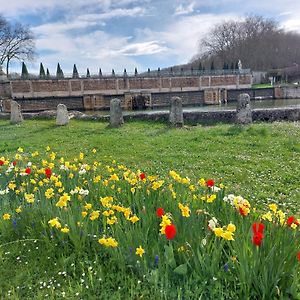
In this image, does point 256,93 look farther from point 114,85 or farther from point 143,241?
point 143,241

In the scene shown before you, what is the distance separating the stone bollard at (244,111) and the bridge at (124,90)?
76.3 ft

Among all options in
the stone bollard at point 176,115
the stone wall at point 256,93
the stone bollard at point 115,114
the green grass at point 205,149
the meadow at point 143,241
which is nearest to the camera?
the meadow at point 143,241

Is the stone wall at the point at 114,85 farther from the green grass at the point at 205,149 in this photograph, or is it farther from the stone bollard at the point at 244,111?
the stone bollard at the point at 244,111

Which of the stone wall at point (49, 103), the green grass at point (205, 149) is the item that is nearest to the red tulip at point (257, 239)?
the green grass at point (205, 149)

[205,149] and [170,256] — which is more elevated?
[170,256]

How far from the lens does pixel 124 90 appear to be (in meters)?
51.5

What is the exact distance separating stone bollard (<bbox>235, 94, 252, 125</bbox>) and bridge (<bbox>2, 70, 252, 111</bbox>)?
2325 cm

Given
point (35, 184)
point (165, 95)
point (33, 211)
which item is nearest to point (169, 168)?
point (35, 184)

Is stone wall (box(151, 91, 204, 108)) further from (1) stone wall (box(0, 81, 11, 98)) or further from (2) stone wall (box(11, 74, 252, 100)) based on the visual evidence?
(1) stone wall (box(0, 81, 11, 98))

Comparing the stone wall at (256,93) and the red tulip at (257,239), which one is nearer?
the red tulip at (257,239)

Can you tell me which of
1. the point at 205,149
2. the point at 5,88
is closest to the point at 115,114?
the point at 205,149

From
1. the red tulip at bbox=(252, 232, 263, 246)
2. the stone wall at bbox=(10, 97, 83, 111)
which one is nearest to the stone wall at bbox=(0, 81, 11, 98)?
the stone wall at bbox=(10, 97, 83, 111)

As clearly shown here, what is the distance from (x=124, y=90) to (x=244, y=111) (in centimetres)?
4159

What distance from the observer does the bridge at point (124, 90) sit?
114ft
